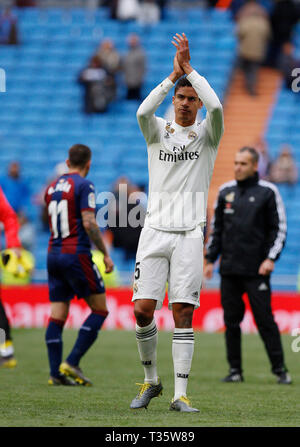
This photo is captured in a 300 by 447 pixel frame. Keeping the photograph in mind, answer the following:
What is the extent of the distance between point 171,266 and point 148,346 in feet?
2.02

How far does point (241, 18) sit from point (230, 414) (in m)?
16.3

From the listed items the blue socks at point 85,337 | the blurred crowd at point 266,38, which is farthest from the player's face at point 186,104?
the blurred crowd at point 266,38

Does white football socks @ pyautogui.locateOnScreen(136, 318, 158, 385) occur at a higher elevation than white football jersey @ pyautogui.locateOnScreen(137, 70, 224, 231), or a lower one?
lower

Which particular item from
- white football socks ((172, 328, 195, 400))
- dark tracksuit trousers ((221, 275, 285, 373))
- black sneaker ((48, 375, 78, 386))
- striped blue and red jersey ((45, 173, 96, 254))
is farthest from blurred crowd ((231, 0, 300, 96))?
white football socks ((172, 328, 195, 400))

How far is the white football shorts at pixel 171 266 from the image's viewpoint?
6367mm

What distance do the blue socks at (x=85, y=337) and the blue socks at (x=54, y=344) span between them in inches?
4.6

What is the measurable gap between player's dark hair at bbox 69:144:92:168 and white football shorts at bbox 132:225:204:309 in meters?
2.08

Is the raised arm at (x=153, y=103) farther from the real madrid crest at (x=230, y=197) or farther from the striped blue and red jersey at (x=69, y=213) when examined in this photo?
the real madrid crest at (x=230, y=197)

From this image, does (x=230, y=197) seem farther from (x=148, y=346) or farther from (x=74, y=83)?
(x=74, y=83)

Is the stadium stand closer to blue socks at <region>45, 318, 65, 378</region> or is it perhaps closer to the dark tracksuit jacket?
the dark tracksuit jacket

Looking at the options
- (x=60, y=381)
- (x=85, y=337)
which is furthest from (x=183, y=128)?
(x=60, y=381)

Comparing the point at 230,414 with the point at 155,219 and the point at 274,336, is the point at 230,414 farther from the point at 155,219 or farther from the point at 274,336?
the point at 274,336

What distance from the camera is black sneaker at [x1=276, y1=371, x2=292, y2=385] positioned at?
346 inches

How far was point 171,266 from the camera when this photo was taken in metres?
6.44
